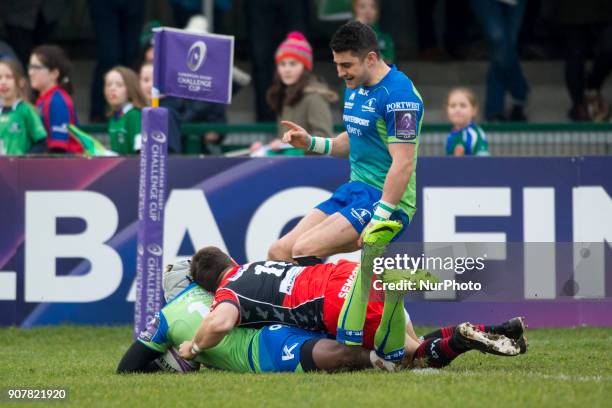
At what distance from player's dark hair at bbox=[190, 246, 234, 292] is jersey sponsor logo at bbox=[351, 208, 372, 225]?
2.84 feet

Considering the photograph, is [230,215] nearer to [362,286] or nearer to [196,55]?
[196,55]

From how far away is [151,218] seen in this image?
9.98 metres

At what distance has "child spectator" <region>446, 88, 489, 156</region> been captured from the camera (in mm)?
12484

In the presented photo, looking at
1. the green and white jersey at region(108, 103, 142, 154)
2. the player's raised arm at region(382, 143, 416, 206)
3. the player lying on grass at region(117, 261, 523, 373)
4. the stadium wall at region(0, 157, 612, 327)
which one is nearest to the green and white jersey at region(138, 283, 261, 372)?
the player lying on grass at region(117, 261, 523, 373)

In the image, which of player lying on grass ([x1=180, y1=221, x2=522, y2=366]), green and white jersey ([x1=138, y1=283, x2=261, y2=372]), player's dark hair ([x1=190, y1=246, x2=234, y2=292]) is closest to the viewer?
player lying on grass ([x1=180, y1=221, x2=522, y2=366])

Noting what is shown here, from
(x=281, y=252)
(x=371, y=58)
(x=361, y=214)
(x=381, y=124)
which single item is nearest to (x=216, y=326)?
(x=281, y=252)

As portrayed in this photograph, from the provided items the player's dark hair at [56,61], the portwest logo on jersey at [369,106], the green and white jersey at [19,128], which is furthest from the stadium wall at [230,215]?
the portwest logo on jersey at [369,106]

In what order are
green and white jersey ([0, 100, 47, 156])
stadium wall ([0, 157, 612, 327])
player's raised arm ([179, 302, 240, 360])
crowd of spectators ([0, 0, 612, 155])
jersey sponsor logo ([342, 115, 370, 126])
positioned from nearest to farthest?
player's raised arm ([179, 302, 240, 360]) → jersey sponsor logo ([342, 115, 370, 126]) → stadium wall ([0, 157, 612, 327]) → green and white jersey ([0, 100, 47, 156]) → crowd of spectators ([0, 0, 612, 155])

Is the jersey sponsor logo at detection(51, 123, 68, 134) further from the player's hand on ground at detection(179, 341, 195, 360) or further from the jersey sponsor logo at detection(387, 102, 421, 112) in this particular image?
the jersey sponsor logo at detection(387, 102, 421, 112)

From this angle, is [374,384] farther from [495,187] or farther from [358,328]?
[495,187]

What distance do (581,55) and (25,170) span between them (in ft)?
22.7

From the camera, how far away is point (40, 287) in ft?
38.7

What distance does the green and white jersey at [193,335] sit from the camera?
29.0ft

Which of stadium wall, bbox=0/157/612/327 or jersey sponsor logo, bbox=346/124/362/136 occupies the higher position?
jersey sponsor logo, bbox=346/124/362/136
